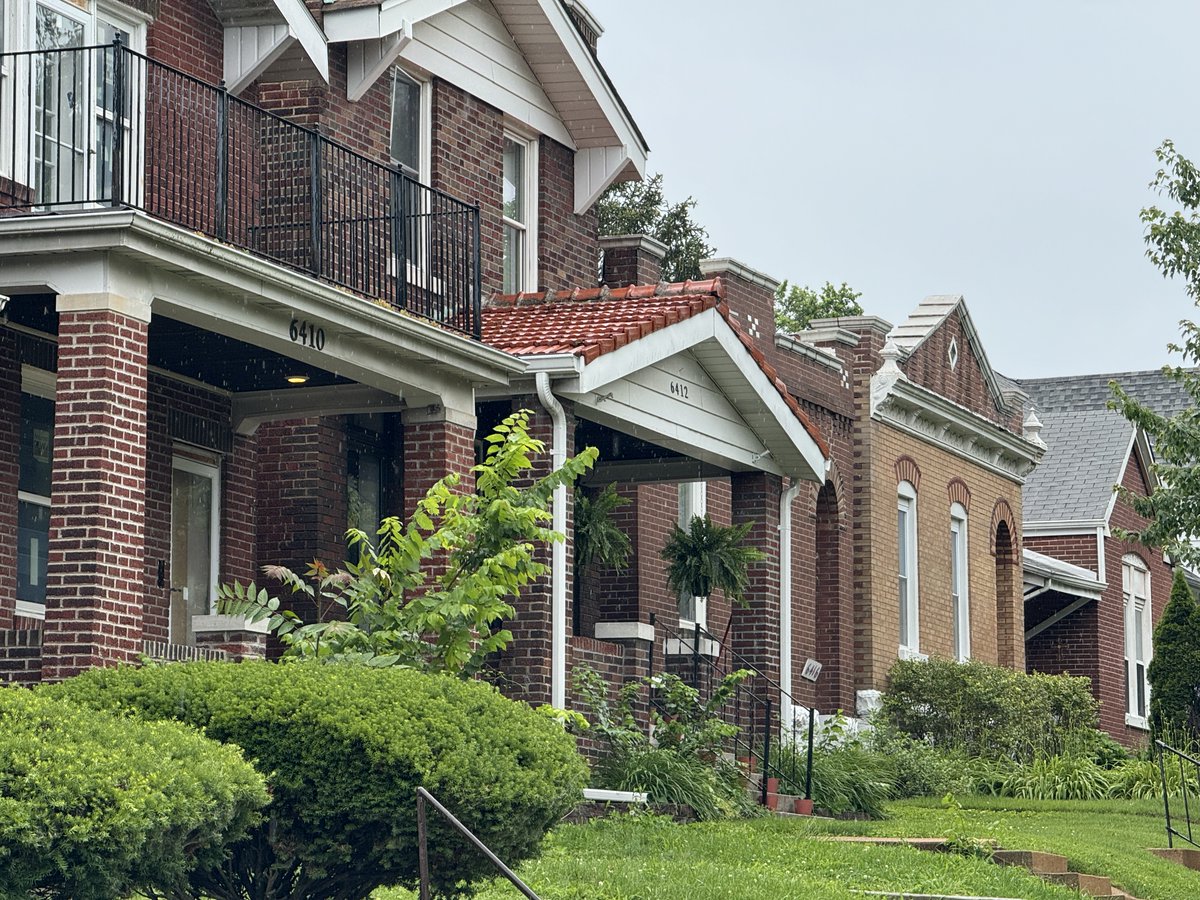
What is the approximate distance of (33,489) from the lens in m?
14.9

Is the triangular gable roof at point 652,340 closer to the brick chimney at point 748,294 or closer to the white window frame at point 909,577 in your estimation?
the brick chimney at point 748,294

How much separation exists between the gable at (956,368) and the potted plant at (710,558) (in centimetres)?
892

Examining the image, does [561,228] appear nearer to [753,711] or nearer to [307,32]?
[307,32]

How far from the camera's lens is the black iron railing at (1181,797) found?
19.1 meters

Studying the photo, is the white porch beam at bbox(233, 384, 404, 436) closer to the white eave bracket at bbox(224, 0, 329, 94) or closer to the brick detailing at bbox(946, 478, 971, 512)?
the white eave bracket at bbox(224, 0, 329, 94)

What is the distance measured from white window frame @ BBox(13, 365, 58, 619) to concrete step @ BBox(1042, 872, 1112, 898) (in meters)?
7.67

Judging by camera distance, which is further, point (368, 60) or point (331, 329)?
point (368, 60)

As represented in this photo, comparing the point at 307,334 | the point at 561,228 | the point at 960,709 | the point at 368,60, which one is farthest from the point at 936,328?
the point at 307,334

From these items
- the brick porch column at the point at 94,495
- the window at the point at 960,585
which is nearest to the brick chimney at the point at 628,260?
the window at the point at 960,585

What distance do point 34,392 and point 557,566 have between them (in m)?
4.47

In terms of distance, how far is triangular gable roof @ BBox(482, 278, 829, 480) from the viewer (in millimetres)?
16672

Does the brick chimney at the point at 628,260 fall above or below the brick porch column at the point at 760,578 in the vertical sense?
above

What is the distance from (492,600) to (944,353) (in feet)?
59.4

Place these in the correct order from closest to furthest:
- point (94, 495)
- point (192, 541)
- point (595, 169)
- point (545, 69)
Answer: point (94, 495)
point (192, 541)
point (545, 69)
point (595, 169)
